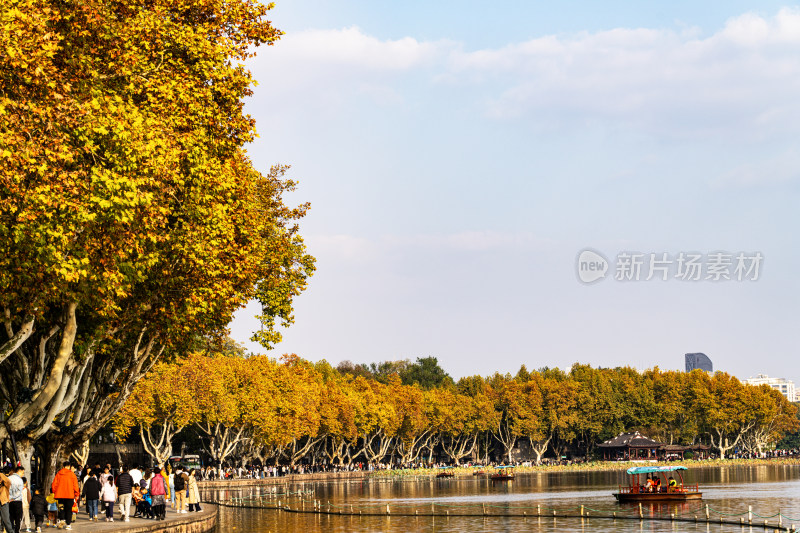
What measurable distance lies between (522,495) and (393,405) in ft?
173

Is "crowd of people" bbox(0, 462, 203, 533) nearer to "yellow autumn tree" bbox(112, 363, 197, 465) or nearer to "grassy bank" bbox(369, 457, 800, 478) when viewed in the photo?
"yellow autumn tree" bbox(112, 363, 197, 465)

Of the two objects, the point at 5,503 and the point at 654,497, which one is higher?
the point at 5,503

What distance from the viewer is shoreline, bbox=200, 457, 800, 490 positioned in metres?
83.8

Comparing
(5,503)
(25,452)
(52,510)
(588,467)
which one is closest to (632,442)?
(588,467)

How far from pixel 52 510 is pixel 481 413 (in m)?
104

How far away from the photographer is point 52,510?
29.0m

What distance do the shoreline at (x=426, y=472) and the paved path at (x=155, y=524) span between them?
41.9 metres

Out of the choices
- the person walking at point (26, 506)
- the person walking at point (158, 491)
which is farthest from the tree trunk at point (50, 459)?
the person walking at point (26, 506)

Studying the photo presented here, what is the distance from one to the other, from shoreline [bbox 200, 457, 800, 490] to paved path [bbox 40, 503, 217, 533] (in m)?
41.9

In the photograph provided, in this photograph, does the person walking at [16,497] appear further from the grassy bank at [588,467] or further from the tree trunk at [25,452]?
the grassy bank at [588,467]

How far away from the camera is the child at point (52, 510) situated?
2845cm

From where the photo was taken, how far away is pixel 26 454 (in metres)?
27.9

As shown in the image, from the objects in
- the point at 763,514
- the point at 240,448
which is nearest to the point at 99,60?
the point at 763,514

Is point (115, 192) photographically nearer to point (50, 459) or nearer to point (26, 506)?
point (26, 506)
